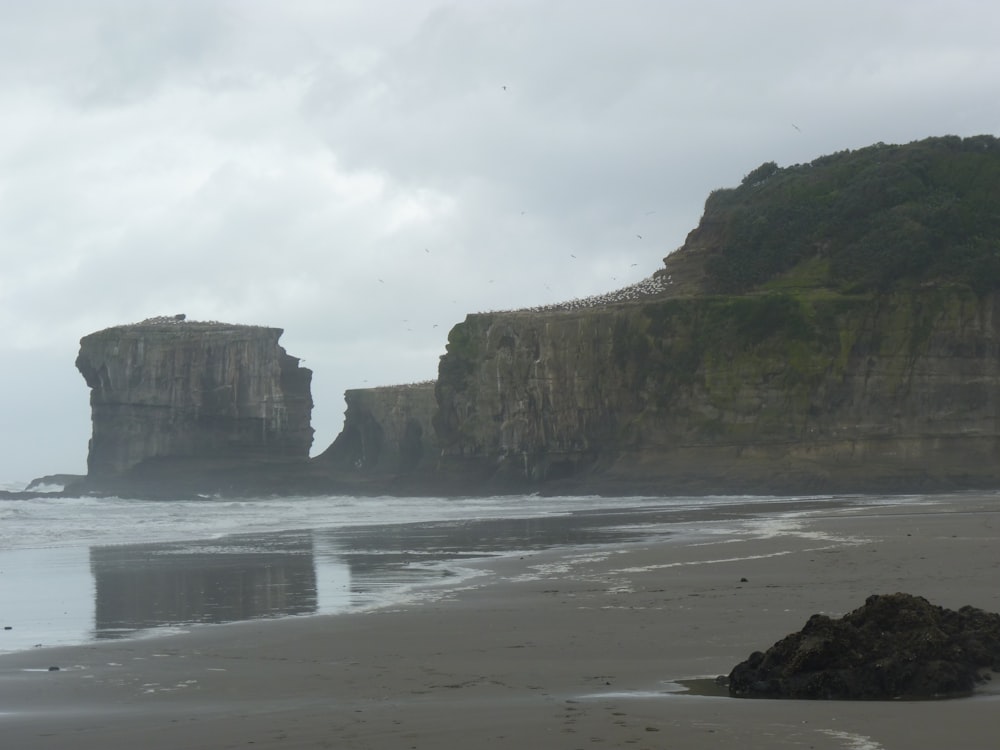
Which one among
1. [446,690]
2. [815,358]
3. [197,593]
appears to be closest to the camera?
[446,690]

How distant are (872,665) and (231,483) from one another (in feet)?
242

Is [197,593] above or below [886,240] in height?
below

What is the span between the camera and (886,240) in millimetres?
51281

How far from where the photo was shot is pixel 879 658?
23.9ft

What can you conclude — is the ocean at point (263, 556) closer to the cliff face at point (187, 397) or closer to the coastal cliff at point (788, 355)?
the coastal cliff at point (788, 355)

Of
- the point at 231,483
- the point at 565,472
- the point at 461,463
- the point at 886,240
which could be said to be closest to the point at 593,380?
the point at 565,472

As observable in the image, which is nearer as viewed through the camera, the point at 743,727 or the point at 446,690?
the point at 743,727

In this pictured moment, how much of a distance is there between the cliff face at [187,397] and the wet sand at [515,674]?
6487cm

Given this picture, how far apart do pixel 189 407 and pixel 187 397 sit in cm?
68

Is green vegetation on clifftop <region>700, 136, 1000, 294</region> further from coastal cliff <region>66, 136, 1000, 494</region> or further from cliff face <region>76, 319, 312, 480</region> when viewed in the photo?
cliff face <region>76, 319, 312, 480</region>

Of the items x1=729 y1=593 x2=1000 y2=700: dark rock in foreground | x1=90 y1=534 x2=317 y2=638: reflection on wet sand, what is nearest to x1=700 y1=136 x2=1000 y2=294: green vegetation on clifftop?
x1=90 y1=534 x2=317 y2=638: reflection on wet sand

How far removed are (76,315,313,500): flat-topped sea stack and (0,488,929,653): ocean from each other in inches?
1529

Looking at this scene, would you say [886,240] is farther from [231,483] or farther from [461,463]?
[231,483]

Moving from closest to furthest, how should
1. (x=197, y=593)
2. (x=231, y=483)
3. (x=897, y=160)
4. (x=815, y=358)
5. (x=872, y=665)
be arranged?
1. (x=872, y=665)
2. (x=197, y=593)
3. (x=815, y=358)
4. (x=897, y=160)
5. (x=231, y=483)
